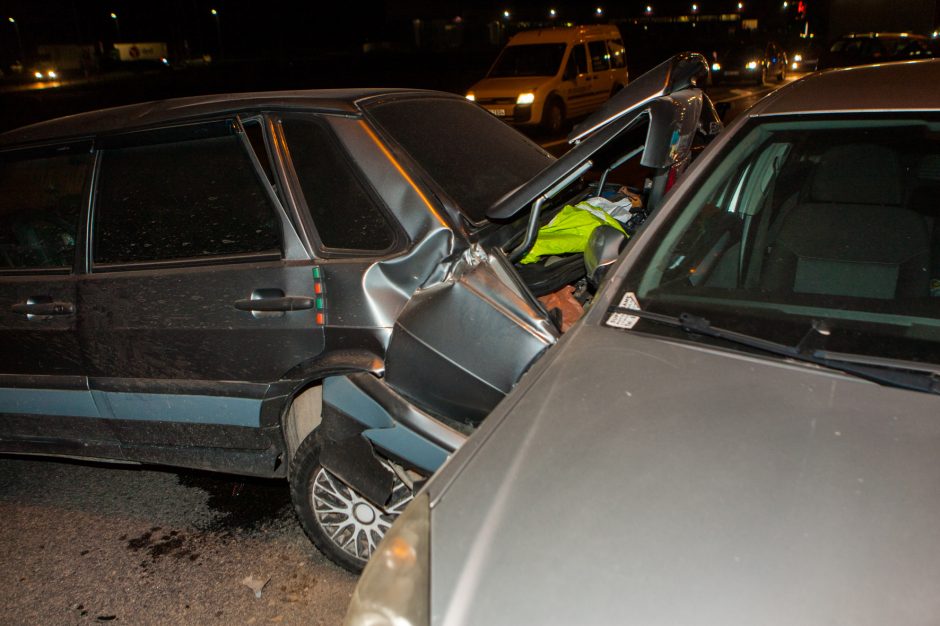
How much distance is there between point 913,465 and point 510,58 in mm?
14530

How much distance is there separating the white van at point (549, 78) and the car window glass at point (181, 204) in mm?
10911

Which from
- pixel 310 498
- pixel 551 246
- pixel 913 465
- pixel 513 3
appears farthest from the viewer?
pixel 513 3

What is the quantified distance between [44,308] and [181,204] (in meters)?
0.77

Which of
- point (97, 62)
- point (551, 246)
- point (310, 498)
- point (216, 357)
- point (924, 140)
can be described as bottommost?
point (97, 62)

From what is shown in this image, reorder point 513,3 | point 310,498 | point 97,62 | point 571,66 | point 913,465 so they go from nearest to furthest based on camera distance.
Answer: point 913,465, point 310,498, point 571,66, point 97,62, point 513,3

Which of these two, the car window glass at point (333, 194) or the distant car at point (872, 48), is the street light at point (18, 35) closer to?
the distant car at point (872, 48)

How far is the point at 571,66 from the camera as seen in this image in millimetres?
15055

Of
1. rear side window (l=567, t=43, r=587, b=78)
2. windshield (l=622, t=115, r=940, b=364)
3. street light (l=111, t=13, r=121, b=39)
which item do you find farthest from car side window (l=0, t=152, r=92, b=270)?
street light (l=111, t=13, r=121, b=39)

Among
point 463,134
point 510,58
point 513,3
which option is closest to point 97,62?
point 513,3

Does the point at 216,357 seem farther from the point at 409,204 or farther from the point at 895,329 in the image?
the point at 895,329

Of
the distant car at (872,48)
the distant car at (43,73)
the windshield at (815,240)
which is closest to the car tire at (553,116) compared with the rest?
the distant car at (872,48)

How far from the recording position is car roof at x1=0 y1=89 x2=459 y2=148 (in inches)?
119

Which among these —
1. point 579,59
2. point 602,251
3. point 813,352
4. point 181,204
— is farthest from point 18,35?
point 813,352

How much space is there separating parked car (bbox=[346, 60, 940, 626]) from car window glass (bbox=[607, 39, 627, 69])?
48.6ft
